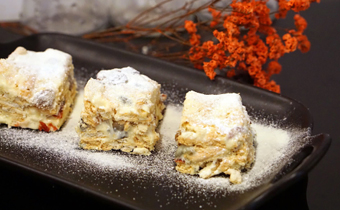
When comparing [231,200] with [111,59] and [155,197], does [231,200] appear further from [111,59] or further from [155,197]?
[111,59]

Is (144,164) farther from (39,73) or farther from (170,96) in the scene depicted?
(39,73)

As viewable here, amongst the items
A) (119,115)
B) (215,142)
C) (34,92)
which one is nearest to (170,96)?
(119,115)

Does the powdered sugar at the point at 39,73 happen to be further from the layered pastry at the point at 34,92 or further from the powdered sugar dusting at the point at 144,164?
the powdered sugar dusting at the point at 144,164

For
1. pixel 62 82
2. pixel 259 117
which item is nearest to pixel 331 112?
pixel 259 117

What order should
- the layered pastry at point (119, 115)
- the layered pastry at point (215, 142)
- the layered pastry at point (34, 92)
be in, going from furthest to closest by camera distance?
1. the layered pastry at point (34, 92)
2. the layered pastry at point (119, 115)
3. the layered pastry at point (215, 142)

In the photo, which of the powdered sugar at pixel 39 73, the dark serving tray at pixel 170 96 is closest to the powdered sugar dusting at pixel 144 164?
the dark serving tray at pixel 170 96

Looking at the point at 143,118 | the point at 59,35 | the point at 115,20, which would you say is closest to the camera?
the point at 143,118
